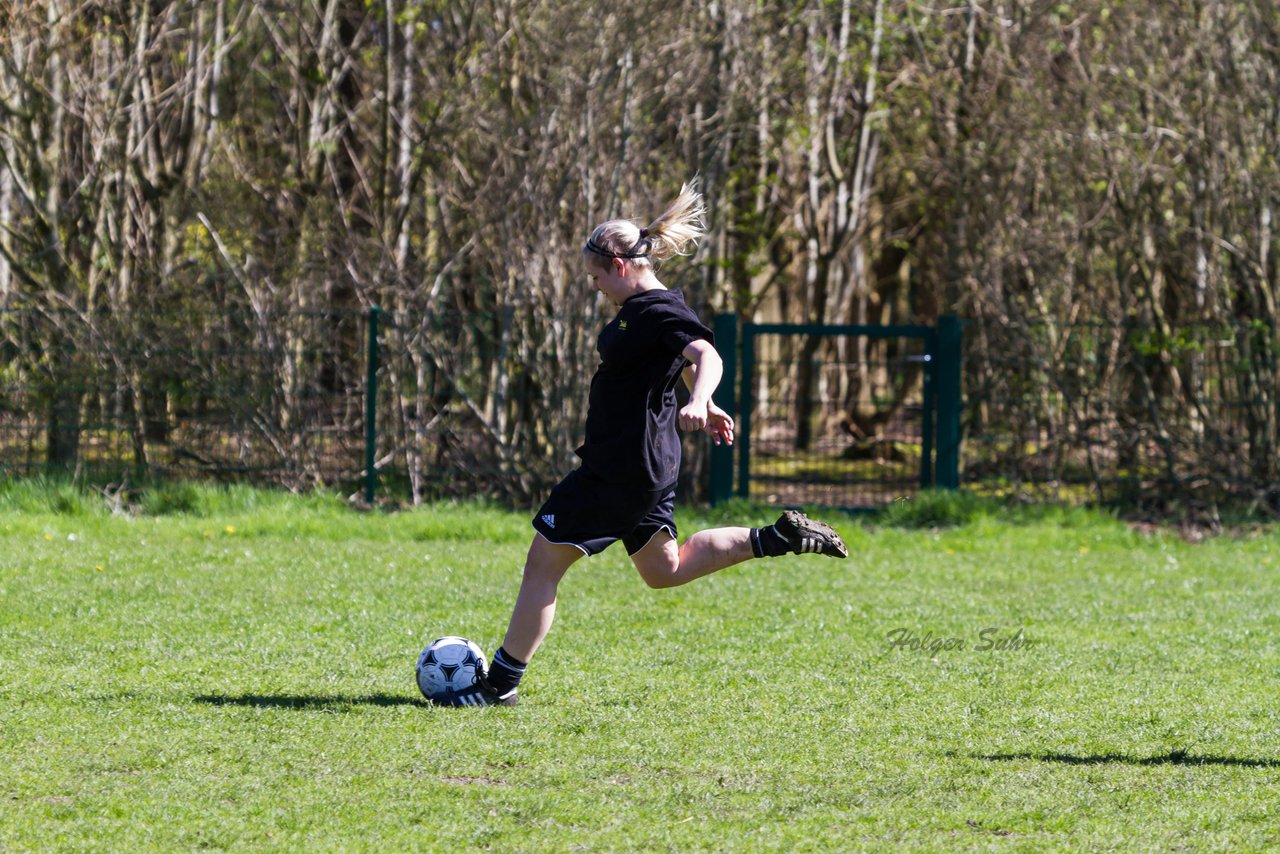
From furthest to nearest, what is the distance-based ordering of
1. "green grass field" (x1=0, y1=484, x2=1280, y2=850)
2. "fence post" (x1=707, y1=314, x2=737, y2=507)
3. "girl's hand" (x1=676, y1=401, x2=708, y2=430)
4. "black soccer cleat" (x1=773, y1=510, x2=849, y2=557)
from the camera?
1. "fence post" (x1=707, y1=314, x2=737, y2=507)
2. "black soccer cleat" (x1=773, y1=510, x2=849, y2=557)
3. "girl's hand" (x1=676, y1=401, x2=708, y2=430)
4. "green grass field" (x1=0, y1=484, x2=1280, y2=850)

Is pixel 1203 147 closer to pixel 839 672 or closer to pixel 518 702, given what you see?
pixel 839 672

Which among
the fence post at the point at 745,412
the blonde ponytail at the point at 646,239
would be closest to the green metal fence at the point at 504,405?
the fence post at the point at 745,412

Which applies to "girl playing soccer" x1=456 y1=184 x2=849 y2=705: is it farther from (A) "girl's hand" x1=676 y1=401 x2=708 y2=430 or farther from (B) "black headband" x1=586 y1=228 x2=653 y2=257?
(A) "girl's hand" x1=676 y1=401 x2=708 y2=430

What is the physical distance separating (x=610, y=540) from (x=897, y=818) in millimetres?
1731

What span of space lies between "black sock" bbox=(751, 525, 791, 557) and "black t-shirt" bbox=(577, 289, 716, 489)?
47 centimetres

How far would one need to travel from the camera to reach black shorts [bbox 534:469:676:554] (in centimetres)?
550

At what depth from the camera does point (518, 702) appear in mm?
5641

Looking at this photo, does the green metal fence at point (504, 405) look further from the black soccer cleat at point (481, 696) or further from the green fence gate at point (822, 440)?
the black soccer cleat at point (481, 696)

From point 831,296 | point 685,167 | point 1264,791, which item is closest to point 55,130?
point 685,167

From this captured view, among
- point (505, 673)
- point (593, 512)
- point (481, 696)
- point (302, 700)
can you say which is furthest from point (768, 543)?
point (302, 700)

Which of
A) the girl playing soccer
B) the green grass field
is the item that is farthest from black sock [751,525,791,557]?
the green grass field

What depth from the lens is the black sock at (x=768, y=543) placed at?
19.0ft

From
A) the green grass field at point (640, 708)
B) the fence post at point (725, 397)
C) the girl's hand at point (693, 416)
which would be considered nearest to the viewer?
the green grass field at point (640, 708)

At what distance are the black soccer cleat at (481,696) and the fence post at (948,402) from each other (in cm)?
775
